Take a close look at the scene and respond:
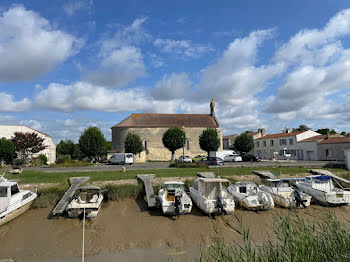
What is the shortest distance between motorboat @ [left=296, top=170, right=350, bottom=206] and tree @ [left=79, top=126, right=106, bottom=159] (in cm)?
2893

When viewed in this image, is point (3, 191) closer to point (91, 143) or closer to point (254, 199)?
point (254, 199)

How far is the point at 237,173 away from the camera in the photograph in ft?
64.7

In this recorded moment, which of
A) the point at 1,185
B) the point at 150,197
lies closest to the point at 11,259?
the point at 1,185

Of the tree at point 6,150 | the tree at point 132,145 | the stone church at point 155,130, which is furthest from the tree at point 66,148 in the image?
the tree at point 132,145

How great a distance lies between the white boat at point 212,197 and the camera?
12.1 meters

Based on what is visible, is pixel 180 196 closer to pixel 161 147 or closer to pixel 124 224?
pixel 124 224

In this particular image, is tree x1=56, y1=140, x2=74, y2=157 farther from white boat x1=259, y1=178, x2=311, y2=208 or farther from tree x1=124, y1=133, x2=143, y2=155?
white boat x1=259, y1=178, x2=311, y2=208

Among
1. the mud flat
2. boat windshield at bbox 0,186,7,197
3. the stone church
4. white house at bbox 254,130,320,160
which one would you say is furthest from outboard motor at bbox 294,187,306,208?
the stone church

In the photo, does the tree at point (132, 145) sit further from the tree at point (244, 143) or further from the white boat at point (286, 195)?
the white boat at point (286, 195)

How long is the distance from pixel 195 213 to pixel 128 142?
3007cm

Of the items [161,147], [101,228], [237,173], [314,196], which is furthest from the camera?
[161,147]

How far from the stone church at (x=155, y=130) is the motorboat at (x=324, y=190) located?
33766 mm

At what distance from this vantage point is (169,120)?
52.2 meters

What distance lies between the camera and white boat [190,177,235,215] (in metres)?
12.1
